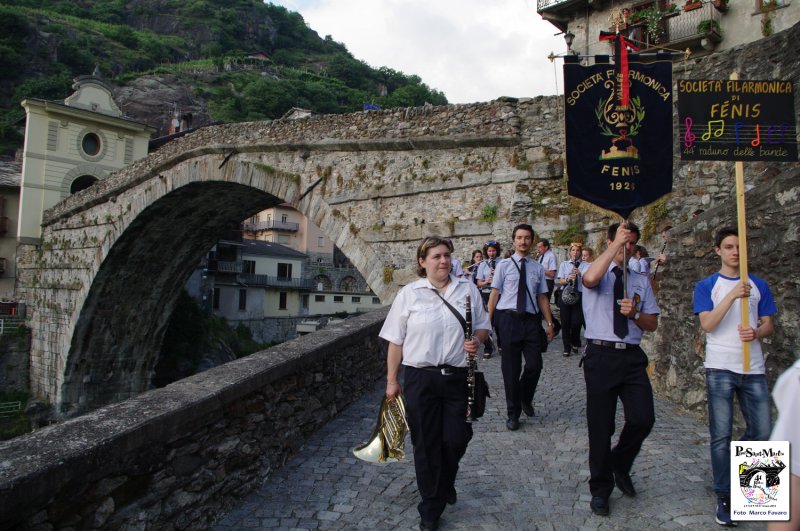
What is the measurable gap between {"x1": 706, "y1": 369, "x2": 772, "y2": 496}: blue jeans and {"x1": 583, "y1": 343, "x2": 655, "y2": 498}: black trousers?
0.31 m

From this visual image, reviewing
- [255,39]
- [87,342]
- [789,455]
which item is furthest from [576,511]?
[255,39]

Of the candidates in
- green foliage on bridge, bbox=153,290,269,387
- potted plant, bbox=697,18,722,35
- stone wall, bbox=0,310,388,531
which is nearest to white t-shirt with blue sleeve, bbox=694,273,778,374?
stone wall, bbox=0,310,388,531

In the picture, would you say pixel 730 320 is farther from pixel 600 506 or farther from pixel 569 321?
pixel 569 321

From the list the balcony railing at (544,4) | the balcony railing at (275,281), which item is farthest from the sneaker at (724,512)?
the balcony railing at (275,281)

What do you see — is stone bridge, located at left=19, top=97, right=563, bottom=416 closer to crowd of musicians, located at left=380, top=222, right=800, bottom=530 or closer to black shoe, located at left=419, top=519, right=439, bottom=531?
crowd of musicians, located at left=380, top=222, right=800, bottom=530

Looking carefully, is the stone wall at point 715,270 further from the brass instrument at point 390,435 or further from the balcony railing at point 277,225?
the balcony railing at point 277,225

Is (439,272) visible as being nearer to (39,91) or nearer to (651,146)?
(651,146)

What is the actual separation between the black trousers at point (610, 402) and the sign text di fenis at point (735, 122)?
4.41 feet

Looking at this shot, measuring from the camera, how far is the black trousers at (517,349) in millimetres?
4430

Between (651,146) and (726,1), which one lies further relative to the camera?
(726,1)

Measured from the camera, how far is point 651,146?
3.62 m

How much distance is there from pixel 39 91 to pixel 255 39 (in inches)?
1898

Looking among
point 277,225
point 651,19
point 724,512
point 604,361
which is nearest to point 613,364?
point 604,361

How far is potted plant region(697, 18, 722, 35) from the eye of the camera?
14.0 meters
